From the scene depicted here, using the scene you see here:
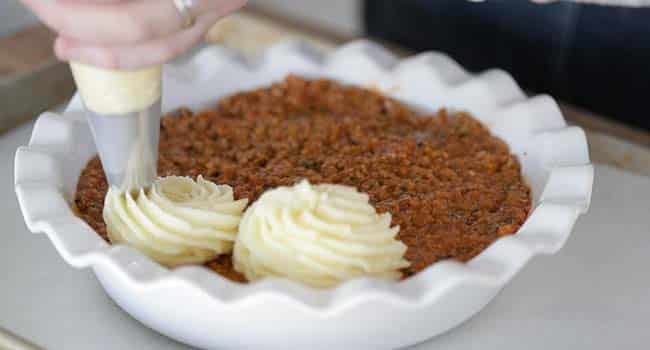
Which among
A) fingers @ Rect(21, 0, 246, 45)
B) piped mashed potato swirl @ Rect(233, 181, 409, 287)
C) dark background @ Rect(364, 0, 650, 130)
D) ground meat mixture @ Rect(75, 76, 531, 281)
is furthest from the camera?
dark background @ Rect(364, 0, 650, 130)

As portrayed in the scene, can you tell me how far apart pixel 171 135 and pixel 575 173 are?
64 cm

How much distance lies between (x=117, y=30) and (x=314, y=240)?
331 millimetres

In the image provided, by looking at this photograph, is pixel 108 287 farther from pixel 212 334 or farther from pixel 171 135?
pixel 171 135

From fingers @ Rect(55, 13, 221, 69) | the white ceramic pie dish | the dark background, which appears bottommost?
the dark background

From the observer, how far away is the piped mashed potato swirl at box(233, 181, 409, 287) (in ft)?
3.56

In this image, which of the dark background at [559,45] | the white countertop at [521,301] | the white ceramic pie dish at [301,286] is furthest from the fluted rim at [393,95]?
the dark background at [559,45]

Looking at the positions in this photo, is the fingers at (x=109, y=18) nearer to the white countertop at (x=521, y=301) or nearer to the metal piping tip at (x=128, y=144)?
the metal piping tip at (x=128, y=144)

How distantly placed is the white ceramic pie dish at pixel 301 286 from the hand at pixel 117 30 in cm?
23

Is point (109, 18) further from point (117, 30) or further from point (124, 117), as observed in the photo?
point (124, 117)

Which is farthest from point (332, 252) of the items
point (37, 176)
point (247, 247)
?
point (37, 176)

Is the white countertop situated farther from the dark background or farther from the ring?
the dark background

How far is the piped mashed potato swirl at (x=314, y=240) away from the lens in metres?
1.08

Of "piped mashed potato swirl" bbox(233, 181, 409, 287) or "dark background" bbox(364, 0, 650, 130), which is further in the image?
"dark background" bbox(364, 0, 650, 130)

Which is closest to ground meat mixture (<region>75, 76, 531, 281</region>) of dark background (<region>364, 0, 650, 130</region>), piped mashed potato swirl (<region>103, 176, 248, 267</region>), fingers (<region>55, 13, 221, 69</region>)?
piped mashed potato swirl (<region>103, 176, 248, 267</region>)
